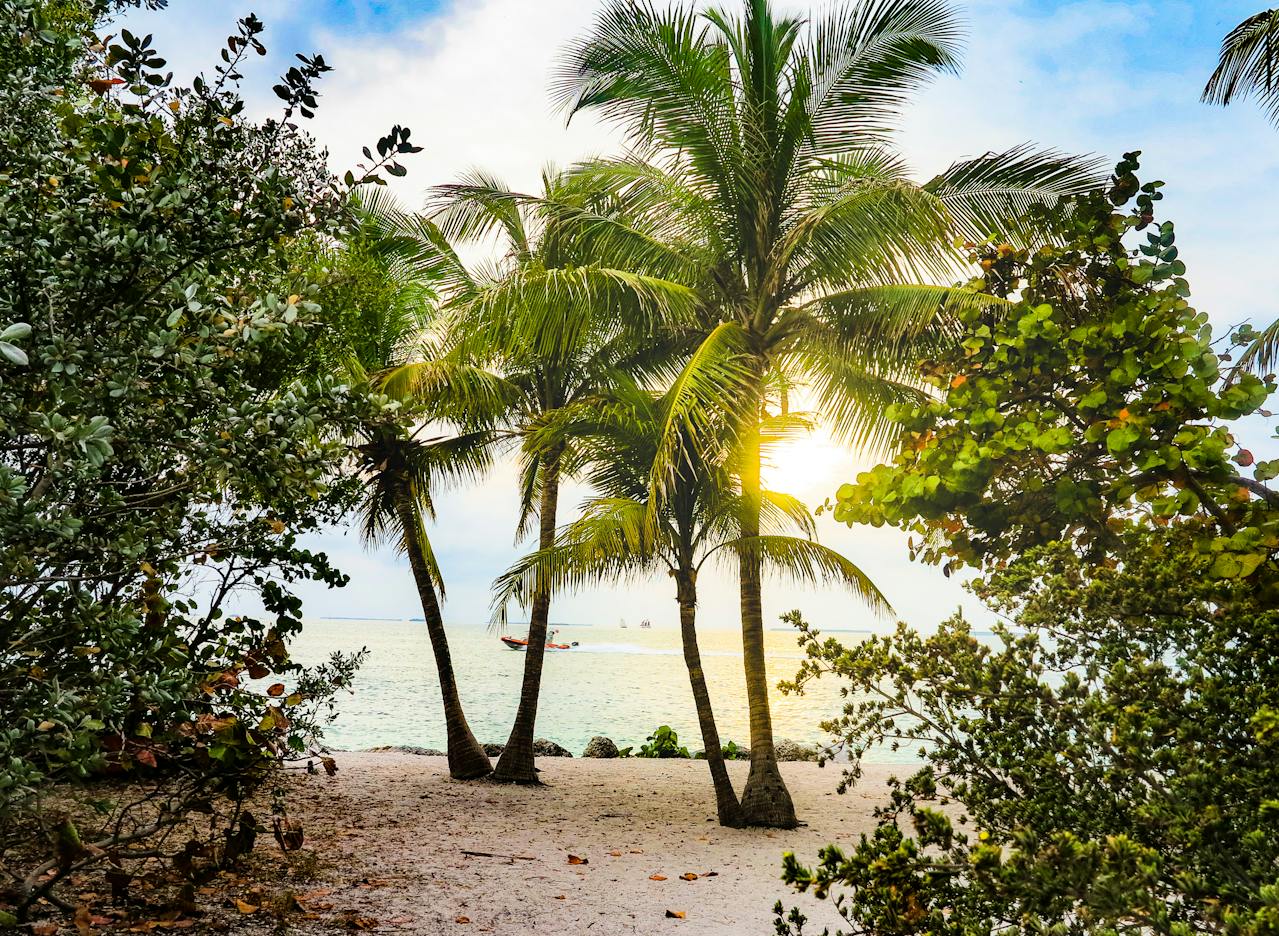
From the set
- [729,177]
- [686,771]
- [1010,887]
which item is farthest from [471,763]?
[1010,887]

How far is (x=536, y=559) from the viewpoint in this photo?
9.27 metres

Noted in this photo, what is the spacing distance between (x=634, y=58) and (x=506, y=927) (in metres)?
8.49

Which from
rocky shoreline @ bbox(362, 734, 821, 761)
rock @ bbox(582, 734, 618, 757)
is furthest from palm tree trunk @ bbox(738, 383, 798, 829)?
rock @ bbox(582, 734, 618, 757)

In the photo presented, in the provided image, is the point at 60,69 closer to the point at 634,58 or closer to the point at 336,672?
the point at 336,672

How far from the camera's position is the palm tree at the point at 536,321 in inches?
338

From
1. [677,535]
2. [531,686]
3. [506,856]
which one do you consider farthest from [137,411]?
[531,686]

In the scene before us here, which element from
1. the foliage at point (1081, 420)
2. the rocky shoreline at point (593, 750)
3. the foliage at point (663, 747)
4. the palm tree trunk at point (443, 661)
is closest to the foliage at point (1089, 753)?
the foliage at point (1081, 420)

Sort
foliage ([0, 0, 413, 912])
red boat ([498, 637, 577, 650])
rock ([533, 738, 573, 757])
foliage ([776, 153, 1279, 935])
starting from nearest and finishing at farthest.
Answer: foliage ([776, 153, 1279, 935])
foliage ([0, 0, 413, 912])
rock ([533, 738, 573, 757])
red boat ([498, 637, 577, 650])

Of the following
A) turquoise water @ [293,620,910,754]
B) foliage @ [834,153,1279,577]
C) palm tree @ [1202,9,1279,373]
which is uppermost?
palm tree @ [1202,9,1279,373]

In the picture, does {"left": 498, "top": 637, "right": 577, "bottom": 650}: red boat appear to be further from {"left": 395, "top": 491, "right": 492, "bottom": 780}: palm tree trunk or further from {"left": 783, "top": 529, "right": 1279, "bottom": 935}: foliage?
{"left": 783, "top": 529, "right": 1279, "bottom": 935}: foliage

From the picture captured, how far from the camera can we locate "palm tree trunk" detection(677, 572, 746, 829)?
916cm

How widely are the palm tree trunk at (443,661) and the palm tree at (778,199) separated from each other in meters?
4.51

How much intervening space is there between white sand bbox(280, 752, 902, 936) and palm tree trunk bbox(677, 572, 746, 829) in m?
0.29

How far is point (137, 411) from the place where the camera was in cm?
284
